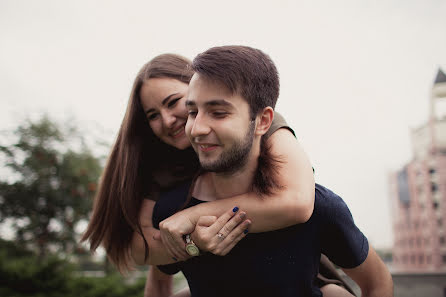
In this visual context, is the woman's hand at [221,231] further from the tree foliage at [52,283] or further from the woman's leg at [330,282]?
the tree foliage at [52,283]

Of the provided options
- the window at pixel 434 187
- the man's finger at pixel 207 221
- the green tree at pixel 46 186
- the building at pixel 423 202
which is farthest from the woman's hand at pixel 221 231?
the window at pixel 434 187

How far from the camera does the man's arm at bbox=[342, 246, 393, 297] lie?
6.07 feet

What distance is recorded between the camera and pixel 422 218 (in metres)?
40.8

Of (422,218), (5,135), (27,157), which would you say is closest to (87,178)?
(27,157)

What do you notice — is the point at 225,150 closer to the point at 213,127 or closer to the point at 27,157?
the point at 213,127

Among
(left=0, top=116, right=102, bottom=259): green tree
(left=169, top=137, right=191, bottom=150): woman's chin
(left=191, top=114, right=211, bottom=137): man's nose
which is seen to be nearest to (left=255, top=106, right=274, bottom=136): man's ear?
(left=191, top=114, right=211, bottom=137): man's nose

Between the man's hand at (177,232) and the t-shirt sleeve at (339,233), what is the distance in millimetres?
647

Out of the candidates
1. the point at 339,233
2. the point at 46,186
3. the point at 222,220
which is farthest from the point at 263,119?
the point at 46,186

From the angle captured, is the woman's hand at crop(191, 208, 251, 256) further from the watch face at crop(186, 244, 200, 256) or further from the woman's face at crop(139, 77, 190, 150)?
the woman's face at crop(139, 77, 190, 150)

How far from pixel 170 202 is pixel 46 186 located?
11080mm

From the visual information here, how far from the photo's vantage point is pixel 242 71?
162 centimetres

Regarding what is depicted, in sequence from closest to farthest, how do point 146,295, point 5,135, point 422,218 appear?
point 146,295 → point 5,135 → point 422,218

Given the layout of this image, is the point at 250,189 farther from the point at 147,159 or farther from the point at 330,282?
the point at 147,159

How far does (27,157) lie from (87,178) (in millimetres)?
1991
